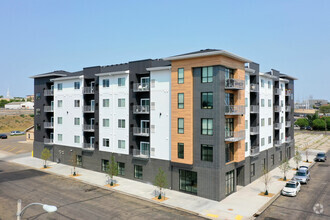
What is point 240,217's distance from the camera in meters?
24.8

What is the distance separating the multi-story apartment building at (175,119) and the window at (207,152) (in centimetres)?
12

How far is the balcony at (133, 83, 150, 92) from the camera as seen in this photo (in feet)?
120

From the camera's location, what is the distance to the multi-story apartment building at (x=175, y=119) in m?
30.4

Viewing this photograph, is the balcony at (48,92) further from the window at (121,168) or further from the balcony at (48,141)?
the window at (121,168)

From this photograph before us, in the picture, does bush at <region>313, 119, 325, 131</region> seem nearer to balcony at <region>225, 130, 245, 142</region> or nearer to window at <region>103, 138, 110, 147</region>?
balcony at <region>225, 130, 245, 142</region>

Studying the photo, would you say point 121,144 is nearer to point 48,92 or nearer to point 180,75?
point 180,75

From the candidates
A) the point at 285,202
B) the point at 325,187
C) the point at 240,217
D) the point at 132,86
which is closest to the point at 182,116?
the point at 132,86

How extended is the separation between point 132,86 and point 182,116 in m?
10.7

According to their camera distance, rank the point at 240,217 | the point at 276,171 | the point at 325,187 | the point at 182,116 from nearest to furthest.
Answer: the point at 240,217 → the point at 182,116 → the point at 325,187 → the point at 276,171

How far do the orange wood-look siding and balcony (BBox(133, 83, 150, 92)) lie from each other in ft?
16.5

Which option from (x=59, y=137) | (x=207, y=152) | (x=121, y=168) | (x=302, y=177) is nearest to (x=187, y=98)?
(x=207, y=152)

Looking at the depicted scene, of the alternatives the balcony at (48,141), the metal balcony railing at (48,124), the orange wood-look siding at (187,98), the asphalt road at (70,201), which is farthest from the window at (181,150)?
the metal balcony railing at (48,124)

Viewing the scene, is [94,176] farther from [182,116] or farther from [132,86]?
[182,116]

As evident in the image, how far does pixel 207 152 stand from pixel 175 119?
6113mm
